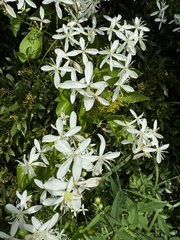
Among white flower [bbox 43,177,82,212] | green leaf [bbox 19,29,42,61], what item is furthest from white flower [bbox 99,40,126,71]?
white flower [bbox 43,177,82,212]

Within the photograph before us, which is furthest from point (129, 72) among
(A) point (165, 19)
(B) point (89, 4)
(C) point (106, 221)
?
(C) point (106, 221)

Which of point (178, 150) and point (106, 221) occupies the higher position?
point (106, 221)

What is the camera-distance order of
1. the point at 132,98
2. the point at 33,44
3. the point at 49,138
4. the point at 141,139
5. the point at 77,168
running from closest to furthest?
the point at 77,168
the point at 49,138
the point at 141,139
the point at 132,98
the point at 33,44

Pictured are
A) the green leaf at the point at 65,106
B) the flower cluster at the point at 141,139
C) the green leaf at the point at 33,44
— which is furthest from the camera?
the green leaf at the point at 33,44

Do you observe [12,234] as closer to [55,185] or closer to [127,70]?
[55,185]

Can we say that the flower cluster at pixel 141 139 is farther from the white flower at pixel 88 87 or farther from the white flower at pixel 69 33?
the white flower at pixel 69 33

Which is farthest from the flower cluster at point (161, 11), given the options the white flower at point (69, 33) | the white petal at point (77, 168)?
the white petal at point (77, 168)

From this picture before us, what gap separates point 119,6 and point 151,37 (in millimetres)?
218

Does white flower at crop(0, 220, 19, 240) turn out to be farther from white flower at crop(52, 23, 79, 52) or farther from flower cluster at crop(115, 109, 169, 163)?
white flower at crop(52, 23, 79, 52)

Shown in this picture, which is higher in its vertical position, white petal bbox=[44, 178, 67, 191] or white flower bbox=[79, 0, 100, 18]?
white flower bbox=[79, 0, 100, 18]

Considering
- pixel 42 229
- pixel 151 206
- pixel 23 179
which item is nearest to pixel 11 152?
pixel 23 179

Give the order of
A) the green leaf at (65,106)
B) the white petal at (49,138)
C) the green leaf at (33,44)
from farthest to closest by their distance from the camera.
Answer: the green leaf at (33,44)
the green leaf at (65,106)
the white petal at (49,138)

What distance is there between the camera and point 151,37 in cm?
186

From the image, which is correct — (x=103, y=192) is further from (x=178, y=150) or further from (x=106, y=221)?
(x=106, y=221)
